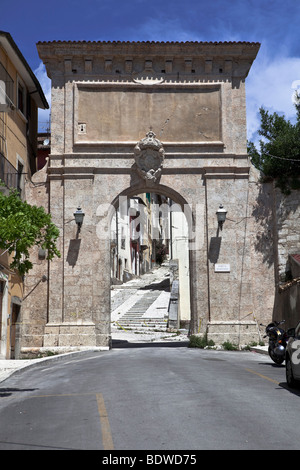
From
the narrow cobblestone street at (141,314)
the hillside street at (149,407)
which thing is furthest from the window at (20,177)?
the hillside street at (149,407)

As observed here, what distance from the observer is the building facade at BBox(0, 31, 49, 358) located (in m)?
19.9

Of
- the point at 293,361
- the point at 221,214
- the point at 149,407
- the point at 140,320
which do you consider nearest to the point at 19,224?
the point at 149,407

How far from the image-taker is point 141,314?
36.3 meters

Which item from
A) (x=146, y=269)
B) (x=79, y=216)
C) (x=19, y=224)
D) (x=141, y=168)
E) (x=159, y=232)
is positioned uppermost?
(x=159, y=232)

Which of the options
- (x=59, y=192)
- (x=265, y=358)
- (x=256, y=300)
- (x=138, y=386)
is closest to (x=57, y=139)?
(x=59, y=192)

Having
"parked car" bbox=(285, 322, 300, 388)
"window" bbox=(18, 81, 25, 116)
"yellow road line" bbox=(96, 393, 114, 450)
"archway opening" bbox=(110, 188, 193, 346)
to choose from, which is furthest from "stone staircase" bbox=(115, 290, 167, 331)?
"yellow road line" bbox=(96, 393, 114, 450)

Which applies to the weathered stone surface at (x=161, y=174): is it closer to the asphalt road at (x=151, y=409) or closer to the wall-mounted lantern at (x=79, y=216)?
the wall-mounted lantern at (x=79, y=216)

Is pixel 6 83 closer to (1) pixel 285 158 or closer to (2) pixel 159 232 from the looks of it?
(1) pixel 285 158

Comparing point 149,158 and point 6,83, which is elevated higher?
point 6,83

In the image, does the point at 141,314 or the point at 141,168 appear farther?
the point at 141,314

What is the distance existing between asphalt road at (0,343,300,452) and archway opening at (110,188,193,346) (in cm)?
1108

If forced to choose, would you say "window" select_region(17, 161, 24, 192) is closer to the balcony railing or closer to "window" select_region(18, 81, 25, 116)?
the balcony railing

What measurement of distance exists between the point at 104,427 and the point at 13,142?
16.8m
